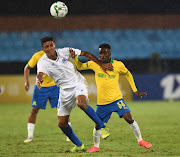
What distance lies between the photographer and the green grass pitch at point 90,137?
5.95 m

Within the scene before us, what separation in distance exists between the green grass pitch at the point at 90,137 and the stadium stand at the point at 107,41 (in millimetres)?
9216

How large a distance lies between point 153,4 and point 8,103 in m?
11.3

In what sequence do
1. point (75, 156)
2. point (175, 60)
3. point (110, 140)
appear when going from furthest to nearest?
point (175, 60), point (110, 140), point (75, 156)

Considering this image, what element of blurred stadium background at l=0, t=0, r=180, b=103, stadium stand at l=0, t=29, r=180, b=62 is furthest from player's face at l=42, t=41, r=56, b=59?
stadium stand at l=0, t=29, r=180, b=62

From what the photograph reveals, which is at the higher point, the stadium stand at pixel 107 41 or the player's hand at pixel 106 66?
the player's hand at pixel 106 66

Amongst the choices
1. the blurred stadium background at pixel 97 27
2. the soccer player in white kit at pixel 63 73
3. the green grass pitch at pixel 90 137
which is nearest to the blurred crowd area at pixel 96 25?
the blurred stadium background at pixel 97 27

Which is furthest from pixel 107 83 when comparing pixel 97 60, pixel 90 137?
pixel 90 137

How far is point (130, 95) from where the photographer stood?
17.0 m

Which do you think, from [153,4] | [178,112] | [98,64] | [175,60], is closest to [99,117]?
[98,64]

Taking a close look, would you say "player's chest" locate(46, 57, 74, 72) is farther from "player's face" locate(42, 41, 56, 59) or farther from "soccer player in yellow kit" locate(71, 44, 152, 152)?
"soccer player in yellow kit" locate(71, 44, 152, 152)

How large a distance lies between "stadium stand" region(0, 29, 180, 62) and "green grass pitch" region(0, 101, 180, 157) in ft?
30.2

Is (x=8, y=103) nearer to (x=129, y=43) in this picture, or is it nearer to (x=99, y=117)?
(x=129, y=43)

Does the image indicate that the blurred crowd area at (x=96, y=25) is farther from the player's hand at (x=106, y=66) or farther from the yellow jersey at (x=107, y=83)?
the player's hand at (x=106, y=66)

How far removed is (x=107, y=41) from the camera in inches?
865
